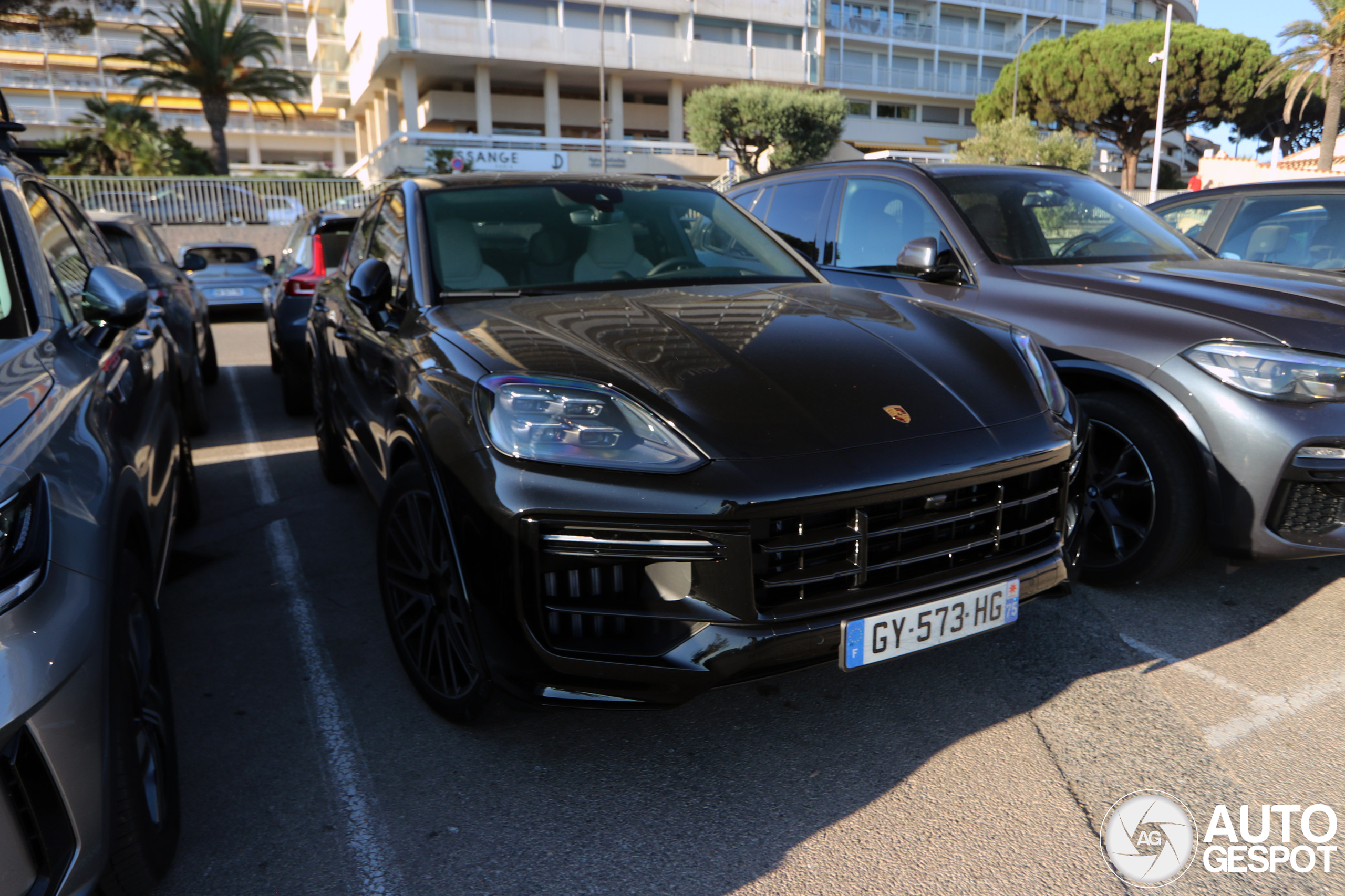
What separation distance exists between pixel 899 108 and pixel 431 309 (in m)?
61.1

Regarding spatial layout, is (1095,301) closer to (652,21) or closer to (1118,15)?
(652,21)

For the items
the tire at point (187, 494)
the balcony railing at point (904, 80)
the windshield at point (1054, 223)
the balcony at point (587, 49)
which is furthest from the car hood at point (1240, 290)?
the balcony railing at point (904, 80)

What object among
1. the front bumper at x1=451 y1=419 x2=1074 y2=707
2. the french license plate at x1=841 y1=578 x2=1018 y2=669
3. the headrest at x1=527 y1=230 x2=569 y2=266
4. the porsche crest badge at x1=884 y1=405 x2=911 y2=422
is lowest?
the french license plate at x1=841 y1=578 x2=1018 y2=669

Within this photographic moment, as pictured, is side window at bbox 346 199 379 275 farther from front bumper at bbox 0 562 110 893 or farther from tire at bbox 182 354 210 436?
front bumper at bbox 0 562 110 893

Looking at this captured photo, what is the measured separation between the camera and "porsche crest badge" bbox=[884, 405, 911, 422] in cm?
232

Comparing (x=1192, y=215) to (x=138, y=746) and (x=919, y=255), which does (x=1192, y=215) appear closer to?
(x=919, y=255)

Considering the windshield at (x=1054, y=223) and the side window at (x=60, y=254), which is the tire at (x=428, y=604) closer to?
the side window at (x=60, y=254)

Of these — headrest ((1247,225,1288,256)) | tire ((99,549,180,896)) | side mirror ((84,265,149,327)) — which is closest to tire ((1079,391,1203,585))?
headrest ((1247,225,1288,256))

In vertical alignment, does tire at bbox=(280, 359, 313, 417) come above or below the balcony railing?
below

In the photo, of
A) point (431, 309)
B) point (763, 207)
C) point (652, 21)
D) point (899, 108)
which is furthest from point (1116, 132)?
point (431, 309)

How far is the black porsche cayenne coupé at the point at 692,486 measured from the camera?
6.82ft

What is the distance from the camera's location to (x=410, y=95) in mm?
42812

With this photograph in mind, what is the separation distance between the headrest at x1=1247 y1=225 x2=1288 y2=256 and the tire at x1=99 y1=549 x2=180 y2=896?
5.80 meters

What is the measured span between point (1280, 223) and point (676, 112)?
151ft
